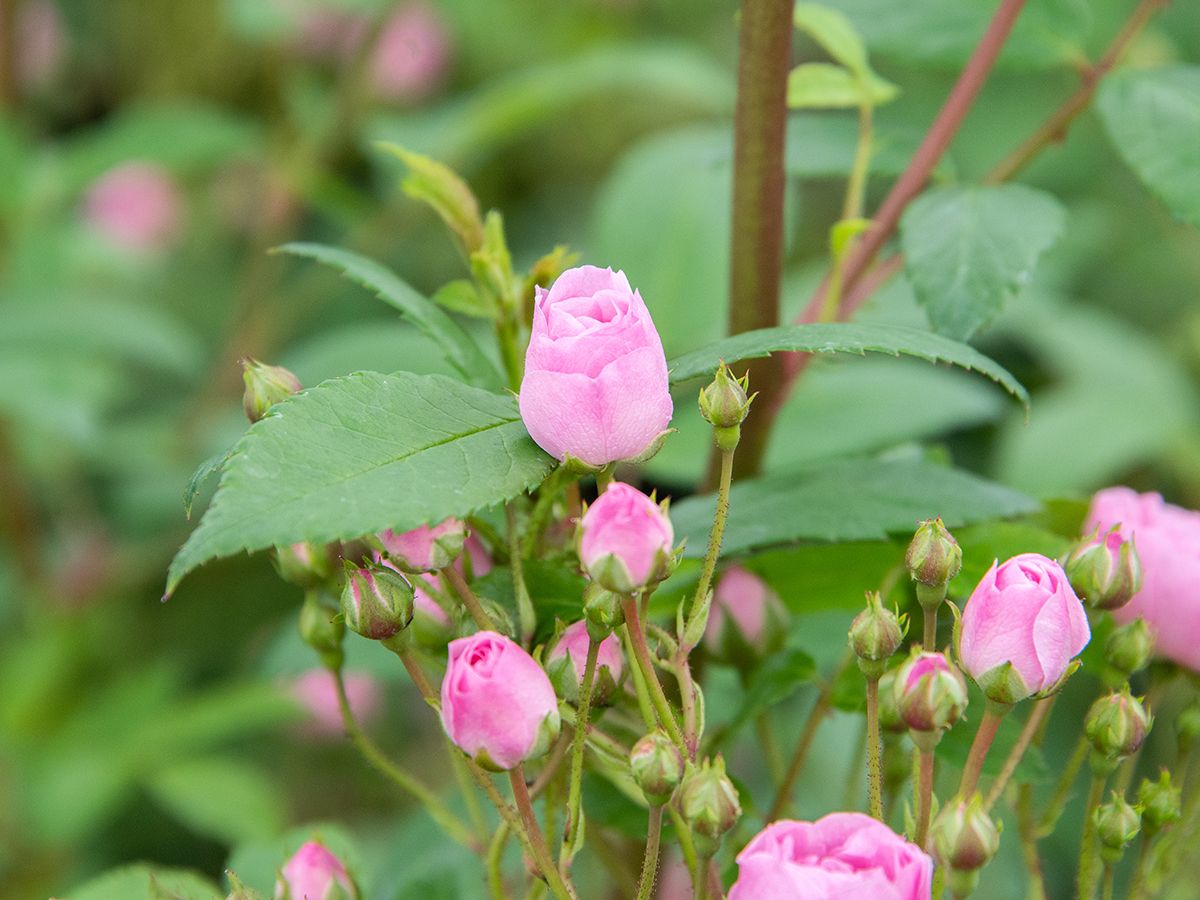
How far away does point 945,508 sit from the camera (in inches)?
19.3

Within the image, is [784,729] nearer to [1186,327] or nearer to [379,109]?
[1186,327]

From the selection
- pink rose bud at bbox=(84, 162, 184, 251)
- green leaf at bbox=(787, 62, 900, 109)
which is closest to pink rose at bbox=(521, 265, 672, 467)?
green leaf at bbox=(787, 62, 900, 109)

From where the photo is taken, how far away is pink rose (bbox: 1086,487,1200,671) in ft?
1.62

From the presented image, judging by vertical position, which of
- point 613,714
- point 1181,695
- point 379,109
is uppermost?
point 613,714

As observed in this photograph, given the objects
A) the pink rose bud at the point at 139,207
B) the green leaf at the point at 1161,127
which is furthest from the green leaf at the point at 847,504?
the pink rose bud at the point at 139,207

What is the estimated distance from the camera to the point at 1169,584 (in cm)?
49

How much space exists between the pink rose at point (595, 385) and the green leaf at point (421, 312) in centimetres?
8

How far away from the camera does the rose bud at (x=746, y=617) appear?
0.55 m

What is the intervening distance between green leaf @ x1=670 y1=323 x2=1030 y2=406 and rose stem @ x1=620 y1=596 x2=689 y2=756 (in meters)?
0.08

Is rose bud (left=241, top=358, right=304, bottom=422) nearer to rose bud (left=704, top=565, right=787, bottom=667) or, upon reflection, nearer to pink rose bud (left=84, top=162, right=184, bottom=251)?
rose bud (left=704, top=565, right=787, bottom=667)

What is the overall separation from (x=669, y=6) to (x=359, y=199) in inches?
36.7

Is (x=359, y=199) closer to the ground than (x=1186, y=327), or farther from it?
farther from it

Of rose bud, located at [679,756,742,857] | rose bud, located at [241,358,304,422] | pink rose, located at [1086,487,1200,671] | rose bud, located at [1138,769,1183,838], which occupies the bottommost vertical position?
rose bud, located at [1138,769,1183,838]

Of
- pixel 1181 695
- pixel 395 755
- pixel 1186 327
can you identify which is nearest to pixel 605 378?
pixel 1181 695
